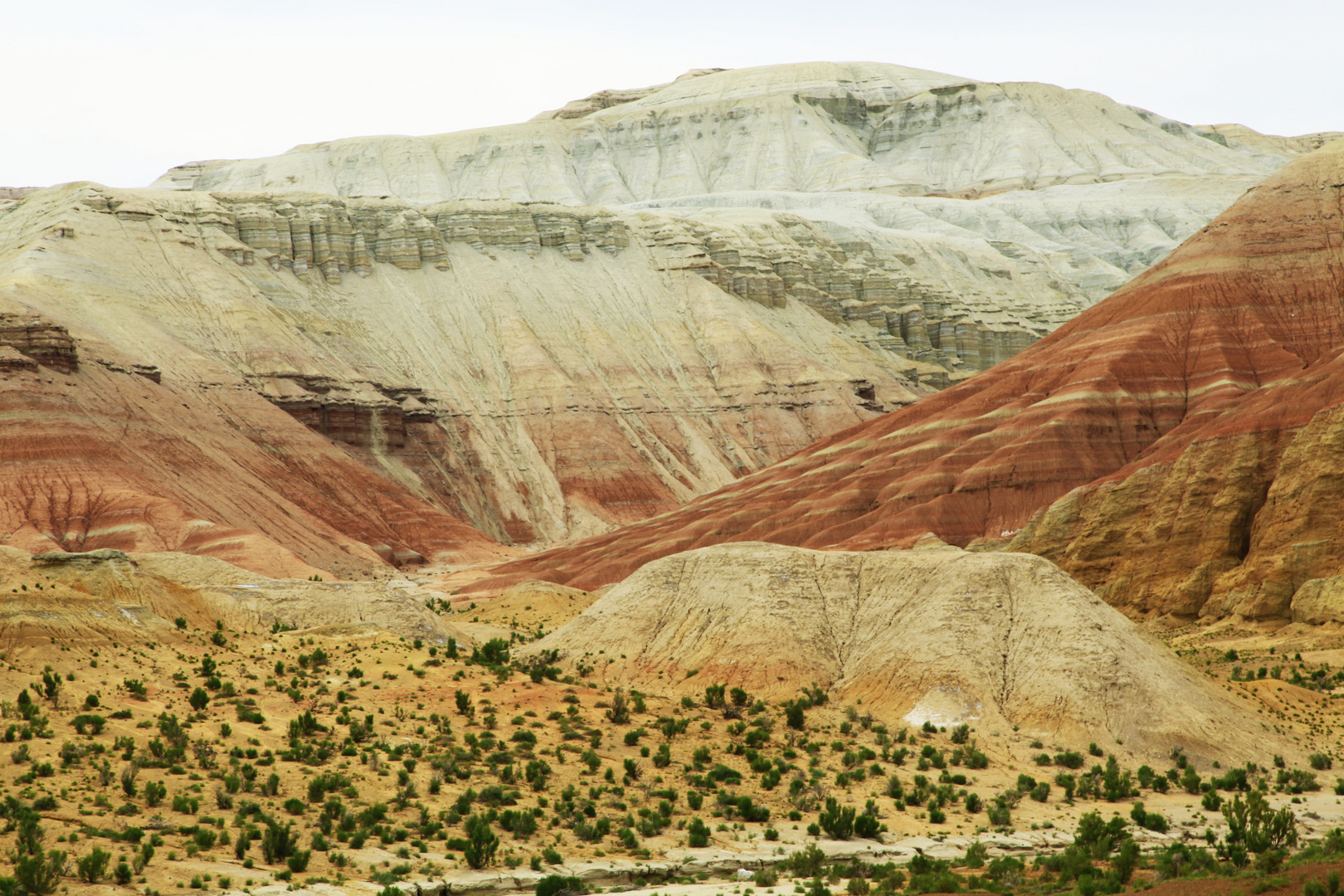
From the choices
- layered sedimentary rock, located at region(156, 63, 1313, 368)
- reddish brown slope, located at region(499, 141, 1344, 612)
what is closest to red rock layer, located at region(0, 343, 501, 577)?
reddish brown slope, located at region(499, 141, 1344, 612)

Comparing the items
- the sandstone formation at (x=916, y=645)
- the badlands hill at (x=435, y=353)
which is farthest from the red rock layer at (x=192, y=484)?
the sandstone formation at (x=916, y=645)

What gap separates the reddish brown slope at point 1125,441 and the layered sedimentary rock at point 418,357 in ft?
65.6

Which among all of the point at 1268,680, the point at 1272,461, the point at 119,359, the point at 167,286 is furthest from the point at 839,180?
the point at 1268,680

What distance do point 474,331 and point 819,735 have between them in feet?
287

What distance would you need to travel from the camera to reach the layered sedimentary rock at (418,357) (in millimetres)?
87688

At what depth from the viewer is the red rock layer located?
7644cm

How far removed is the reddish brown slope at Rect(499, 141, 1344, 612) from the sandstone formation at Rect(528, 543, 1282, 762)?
19.9 meters

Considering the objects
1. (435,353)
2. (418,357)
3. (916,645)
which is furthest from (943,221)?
(916,645)

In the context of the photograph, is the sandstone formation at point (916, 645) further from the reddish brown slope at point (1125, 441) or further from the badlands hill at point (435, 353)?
the badlands hill at point (435, 353)

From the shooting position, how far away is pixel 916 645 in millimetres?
42125

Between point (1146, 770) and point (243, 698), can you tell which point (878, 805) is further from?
point (243, 698)

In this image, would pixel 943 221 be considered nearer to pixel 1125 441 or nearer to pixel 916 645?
pixel 1125 441

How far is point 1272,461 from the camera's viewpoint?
6116 cm

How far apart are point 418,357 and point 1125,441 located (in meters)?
62.7
